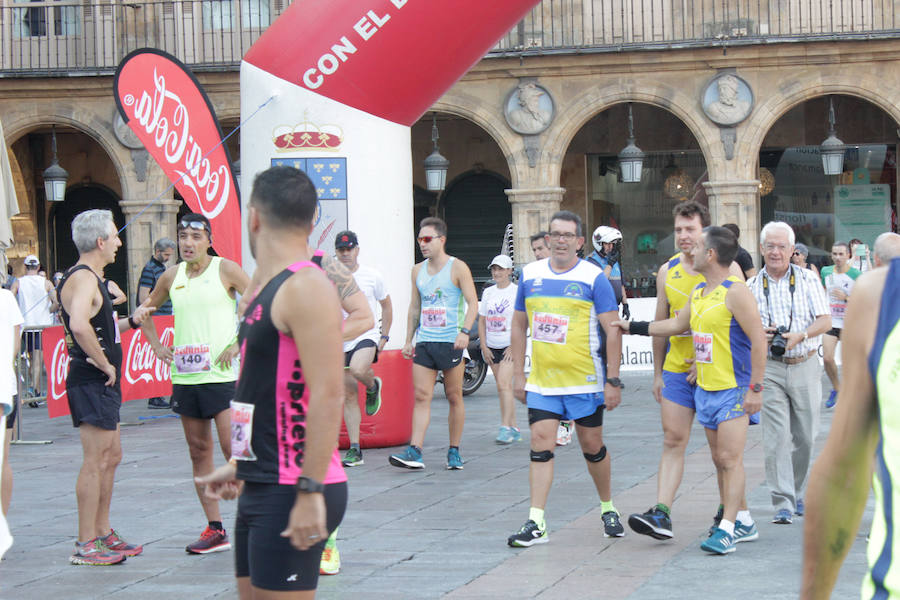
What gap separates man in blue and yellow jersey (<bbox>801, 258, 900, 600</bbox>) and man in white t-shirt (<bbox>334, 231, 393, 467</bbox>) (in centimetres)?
→ 638

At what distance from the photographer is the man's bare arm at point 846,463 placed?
6.34 ft

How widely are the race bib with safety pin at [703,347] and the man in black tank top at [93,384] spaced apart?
2.88m

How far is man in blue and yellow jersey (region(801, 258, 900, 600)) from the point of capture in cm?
188

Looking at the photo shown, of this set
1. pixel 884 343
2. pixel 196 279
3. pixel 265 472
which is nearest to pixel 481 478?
pixel 196 279

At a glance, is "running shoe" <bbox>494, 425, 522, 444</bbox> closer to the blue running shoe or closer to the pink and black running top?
the blue running shoe

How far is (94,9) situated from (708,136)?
1054 centimetres

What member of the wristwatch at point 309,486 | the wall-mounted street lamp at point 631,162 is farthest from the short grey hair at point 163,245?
the wristwatch at point 309,486

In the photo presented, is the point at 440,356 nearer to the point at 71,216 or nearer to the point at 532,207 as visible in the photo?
the point at 532,207

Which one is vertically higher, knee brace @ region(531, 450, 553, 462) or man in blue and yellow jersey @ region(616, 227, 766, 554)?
man in blue and yellow jersey @ region(616, 227, 766, 554)

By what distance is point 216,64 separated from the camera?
2102 centimetres

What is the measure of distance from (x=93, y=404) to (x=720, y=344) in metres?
3.08

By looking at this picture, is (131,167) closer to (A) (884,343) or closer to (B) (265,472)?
(B) (265,472)

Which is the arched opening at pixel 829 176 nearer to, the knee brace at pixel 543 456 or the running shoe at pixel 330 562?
the knee brace at pixel 543 456

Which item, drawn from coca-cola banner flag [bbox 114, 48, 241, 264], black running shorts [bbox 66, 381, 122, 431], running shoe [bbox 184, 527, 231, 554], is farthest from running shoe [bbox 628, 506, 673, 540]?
coca-cola banner flag [bbox 114, 48, 241, 264]
